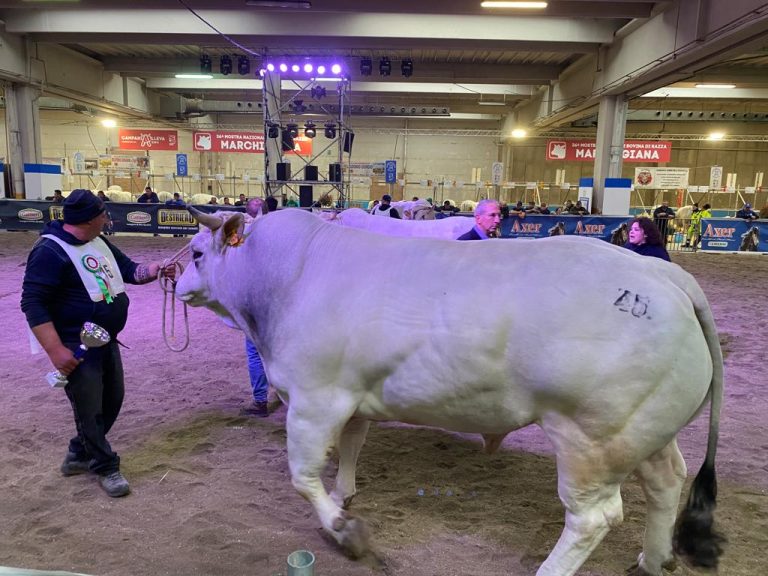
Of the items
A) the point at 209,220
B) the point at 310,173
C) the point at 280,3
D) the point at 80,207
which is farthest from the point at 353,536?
the point at 310,173

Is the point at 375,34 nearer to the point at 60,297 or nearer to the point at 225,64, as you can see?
the point at 225,64

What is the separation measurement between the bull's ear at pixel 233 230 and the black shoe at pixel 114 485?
5.51 feet

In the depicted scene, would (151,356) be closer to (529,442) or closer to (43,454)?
(43,454)

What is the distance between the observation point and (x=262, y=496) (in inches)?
136

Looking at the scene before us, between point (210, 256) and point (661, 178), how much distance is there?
25.5 meters

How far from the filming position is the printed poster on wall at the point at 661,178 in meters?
23.8

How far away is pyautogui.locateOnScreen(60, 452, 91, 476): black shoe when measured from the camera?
12.0ft

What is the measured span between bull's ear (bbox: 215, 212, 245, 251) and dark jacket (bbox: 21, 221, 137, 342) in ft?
3.16

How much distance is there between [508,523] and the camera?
3.23 metres

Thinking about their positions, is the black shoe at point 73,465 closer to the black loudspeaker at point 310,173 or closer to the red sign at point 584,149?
the black loudspeaker at point 310,173

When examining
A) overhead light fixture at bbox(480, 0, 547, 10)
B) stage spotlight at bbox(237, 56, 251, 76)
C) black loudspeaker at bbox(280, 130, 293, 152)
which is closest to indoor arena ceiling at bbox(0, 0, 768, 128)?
overhead light fixture at bbox(480, 0, 547, 10)

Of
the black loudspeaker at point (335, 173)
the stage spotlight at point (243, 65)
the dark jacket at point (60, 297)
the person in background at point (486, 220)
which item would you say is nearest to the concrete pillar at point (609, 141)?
the black loudspeaker at point (335, 173)

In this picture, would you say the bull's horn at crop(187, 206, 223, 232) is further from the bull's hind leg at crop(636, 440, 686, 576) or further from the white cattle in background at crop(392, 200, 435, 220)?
the white cattle in background at crop(392, 200, 435, 220)

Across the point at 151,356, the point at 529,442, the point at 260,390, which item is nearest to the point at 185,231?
the point at 151,356
